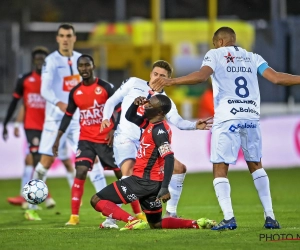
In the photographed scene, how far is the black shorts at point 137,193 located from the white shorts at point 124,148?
1.05m

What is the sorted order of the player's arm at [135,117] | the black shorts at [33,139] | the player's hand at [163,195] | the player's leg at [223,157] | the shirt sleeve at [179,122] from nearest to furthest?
the player's hand at [163,195]
the player's leg at [223,157]
the shirt sleeve at [179,122]
the player's arm at [135,117]
the black shorts at [33,139]

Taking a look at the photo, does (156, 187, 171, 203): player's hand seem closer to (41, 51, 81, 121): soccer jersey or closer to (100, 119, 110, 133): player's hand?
(100, 119, 110, 133): player's hand

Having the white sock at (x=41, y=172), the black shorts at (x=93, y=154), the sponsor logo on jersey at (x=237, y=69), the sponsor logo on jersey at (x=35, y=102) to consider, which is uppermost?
the sponsor logo on jersey at (x=237, y=69)

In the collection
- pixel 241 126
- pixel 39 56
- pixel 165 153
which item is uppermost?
pixel 39 56

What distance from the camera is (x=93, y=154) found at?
12.5 meters

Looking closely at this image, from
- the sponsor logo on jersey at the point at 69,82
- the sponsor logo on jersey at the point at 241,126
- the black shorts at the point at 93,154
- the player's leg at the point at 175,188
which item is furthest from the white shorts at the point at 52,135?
the sponsor logo on jersey at the point at 241,126

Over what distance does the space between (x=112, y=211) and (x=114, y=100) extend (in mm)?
1694

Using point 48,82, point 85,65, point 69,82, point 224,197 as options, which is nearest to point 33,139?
point 69,82

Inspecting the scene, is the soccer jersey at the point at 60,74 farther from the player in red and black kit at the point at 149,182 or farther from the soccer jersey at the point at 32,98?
the player in red and black kit at the point at 149,182

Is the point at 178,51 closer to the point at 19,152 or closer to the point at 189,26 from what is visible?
the point at 189,26

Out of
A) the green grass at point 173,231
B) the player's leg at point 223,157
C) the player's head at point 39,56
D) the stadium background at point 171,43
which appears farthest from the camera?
the stadium background at point 171,43

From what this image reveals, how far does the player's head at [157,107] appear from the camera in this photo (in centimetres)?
1055

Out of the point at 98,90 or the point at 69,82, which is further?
the point at 69,82

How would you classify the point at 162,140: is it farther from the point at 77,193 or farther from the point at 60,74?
the point at 60,74
